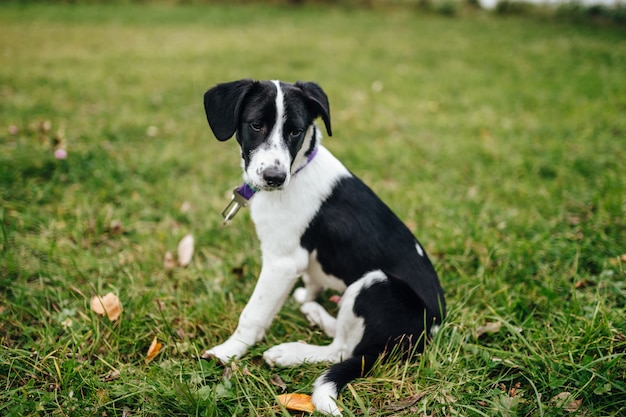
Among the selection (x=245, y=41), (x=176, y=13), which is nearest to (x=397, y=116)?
(x=245, y=41)

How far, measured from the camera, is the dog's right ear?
212 cm

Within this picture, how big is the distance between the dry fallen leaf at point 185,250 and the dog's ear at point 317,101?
1469mm

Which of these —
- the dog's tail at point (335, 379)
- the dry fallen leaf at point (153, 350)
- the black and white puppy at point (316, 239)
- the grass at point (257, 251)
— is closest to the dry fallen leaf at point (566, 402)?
the grass at point (257, 251)

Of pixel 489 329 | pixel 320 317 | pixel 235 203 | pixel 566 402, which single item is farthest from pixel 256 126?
pixel 566 402

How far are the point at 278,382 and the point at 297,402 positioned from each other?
0.19 metres

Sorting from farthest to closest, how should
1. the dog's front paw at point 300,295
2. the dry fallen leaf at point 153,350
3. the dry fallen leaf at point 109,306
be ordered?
the dog's front paw at point 300,295 → the dry fallen leaf at point 109,306 → the dry fallen leaf at point 153,350

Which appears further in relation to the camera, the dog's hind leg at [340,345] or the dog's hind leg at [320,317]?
the dog's hind leg at [320,317]

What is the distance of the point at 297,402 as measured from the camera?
1929mm

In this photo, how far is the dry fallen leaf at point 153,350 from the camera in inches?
85.4

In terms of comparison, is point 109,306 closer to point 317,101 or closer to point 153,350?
point 153,350

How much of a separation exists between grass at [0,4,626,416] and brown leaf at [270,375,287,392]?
0.04 feet

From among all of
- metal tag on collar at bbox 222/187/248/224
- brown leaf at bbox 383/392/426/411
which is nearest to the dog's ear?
metal tag on collar at bbox 222/187/248/224

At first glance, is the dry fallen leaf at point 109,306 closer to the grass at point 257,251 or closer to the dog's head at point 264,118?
the grass at point 257,251

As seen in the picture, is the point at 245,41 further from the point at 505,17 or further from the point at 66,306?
the point at 505,17
